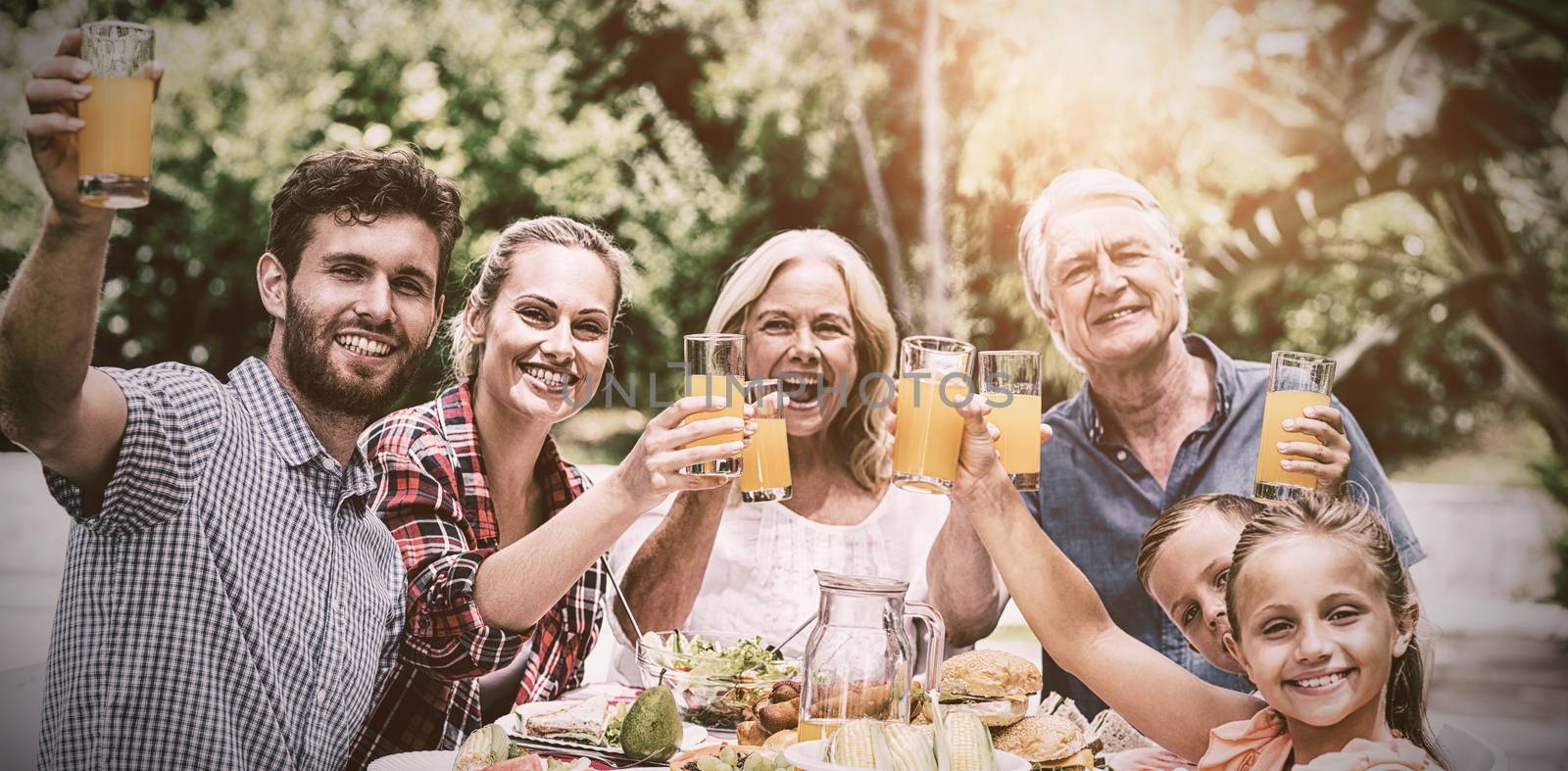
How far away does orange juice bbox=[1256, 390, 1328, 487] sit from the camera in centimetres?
295

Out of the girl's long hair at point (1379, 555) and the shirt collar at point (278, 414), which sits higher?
the shirt collar at point (278, 414)

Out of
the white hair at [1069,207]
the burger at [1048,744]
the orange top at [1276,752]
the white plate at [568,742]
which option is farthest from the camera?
the white hair at [1069,207]

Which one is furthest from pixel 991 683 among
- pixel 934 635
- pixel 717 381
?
pixel 717 381

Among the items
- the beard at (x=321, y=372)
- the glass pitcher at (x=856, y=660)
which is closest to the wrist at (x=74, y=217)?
the beard at (x=321, y=372)

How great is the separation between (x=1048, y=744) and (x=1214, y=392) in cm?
147

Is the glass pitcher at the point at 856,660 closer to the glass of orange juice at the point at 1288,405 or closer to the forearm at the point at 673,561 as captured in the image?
the forearm at the point at 673,561

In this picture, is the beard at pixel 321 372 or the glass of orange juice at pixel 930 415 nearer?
the glass of orange juice at pixel 930 415

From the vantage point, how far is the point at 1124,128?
12.1 ft

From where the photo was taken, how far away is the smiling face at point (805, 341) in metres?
3.48

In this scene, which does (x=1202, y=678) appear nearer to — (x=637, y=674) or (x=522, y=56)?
(x=637, y=674)

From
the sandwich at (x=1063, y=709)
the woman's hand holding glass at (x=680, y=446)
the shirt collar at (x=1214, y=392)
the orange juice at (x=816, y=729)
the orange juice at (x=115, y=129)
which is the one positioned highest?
the orange juice at (x=115, y=129)

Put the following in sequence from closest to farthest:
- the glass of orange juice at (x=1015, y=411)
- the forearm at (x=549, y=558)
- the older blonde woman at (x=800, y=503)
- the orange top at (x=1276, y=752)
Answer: the orange top at (x=1276, y=752) → the forearm at (x=549, y=558) → the glass of orange juice at (x=1015, y=411) → the older blonde woman at (x=800, y=503)

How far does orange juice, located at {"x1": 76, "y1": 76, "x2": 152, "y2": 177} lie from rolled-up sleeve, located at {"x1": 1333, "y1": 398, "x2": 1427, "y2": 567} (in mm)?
3063

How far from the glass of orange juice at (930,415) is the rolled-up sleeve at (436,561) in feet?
3.56
